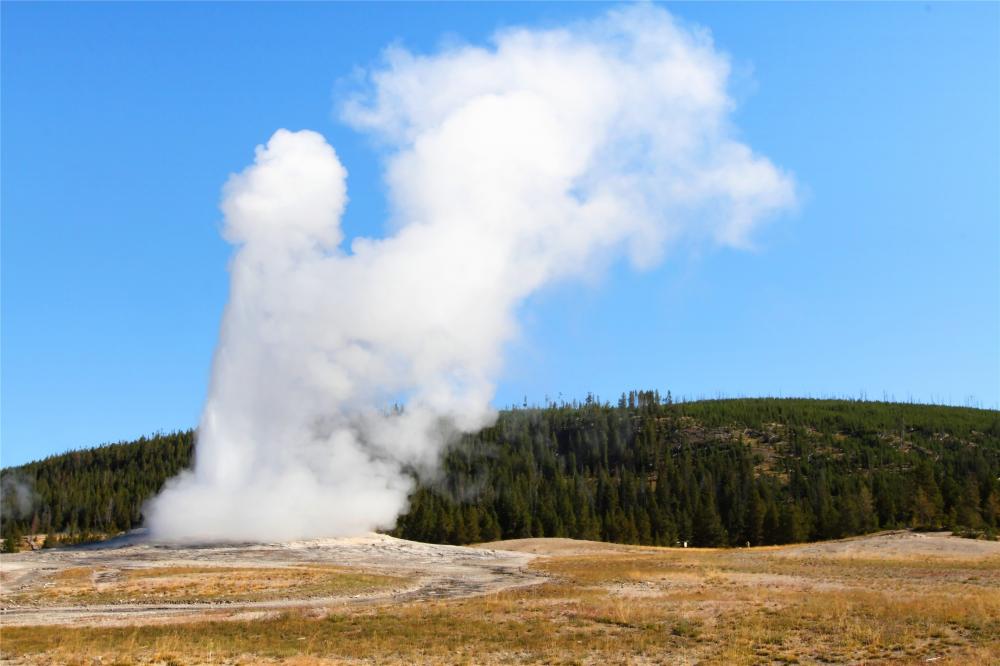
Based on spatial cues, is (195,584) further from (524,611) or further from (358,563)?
(524,611)

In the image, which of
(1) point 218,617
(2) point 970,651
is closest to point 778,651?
(2) point 970,651

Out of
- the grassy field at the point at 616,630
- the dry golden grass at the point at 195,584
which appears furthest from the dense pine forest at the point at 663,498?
the dry golden grass at the point at 195,584

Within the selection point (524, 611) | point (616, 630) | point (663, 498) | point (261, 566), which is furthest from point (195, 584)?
point (663, 498)

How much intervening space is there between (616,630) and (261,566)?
117 feet

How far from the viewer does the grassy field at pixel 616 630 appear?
910 inches

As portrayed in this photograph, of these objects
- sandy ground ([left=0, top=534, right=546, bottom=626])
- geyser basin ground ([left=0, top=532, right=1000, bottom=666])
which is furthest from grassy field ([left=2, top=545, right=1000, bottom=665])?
sandy ground ([left=0, top=534, right=546, bottom=626])

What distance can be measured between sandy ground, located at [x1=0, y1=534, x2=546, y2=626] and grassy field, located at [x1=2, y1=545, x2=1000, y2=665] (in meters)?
4.04

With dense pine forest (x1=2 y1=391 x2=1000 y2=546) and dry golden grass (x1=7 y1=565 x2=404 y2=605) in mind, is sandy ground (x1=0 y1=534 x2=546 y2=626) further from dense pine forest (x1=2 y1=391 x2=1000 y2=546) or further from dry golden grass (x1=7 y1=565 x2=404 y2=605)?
dense pine forest (x1=2 y1=391 x2=1000 y2=546)

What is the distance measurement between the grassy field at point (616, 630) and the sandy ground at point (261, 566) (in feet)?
13.3

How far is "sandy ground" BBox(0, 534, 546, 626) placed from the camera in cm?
3616

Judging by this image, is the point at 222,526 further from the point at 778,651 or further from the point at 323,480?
the point at 778,651

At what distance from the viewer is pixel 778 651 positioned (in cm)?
2317

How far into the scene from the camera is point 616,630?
28000 mm

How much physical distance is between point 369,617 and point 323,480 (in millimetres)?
55845
